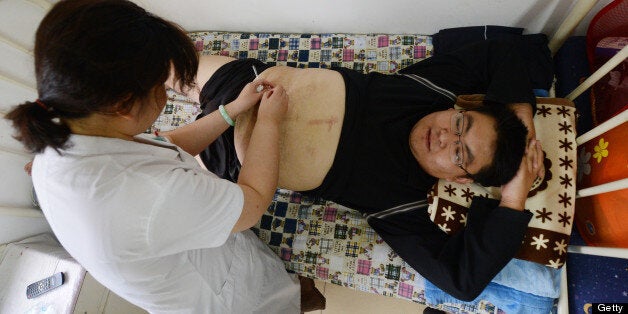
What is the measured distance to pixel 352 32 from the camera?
63.6 inches

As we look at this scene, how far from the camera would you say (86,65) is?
58 centimetres

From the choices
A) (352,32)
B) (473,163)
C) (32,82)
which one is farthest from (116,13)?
(32,82)

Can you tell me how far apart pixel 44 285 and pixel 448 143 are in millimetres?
1754

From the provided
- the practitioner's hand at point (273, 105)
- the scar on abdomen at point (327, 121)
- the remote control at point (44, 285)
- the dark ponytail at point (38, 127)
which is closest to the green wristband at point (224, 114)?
the practitioner's hand at point (273, 105)

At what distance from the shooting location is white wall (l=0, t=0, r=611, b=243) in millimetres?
1333

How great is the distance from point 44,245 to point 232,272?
46.7 inches

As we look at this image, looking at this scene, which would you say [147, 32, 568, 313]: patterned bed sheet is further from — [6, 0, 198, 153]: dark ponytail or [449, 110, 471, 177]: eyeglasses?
[6, 0, 198, 153]: dark ponytail

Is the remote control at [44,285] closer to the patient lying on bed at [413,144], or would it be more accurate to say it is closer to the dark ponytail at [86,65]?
the patient lying on bed at [413,144]

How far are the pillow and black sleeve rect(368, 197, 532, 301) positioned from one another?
0.04m

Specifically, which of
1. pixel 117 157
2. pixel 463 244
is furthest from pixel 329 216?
pixel 117 157

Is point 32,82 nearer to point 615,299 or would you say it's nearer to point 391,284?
point 391,284

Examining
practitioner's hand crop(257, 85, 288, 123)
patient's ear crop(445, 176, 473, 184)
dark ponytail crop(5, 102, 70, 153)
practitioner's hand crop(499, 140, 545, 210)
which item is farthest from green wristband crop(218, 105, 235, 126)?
practitioner's hand crop(499, 140, 545, 210)

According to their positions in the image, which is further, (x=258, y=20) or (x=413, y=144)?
(x=258, y=20)

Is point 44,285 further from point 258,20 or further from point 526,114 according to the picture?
point 526,114
